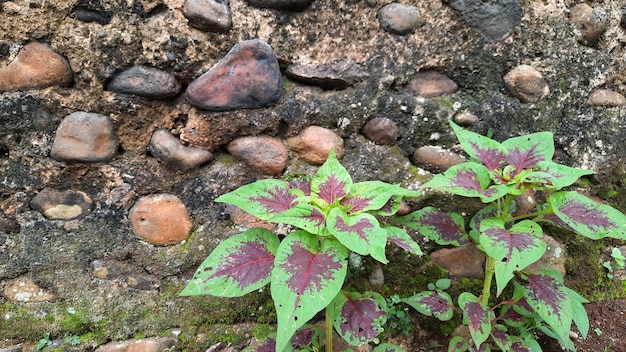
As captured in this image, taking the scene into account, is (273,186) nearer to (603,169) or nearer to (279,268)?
(279,268)

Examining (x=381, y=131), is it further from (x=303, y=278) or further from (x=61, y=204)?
(x=61, y=204)

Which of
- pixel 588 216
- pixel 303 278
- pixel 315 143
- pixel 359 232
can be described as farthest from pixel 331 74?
pixel 588 216

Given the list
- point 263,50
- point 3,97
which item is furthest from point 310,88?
point 3,97

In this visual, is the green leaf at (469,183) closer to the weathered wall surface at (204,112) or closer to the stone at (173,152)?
the weathered wall surface at (204,112)

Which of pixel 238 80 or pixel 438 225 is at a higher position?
pixel 238 80

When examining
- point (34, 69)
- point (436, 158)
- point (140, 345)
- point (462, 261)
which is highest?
point (34, 69)

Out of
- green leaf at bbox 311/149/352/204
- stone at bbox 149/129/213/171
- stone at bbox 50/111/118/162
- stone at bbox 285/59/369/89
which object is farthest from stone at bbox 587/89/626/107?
stone at bbox 50/111/118/162
